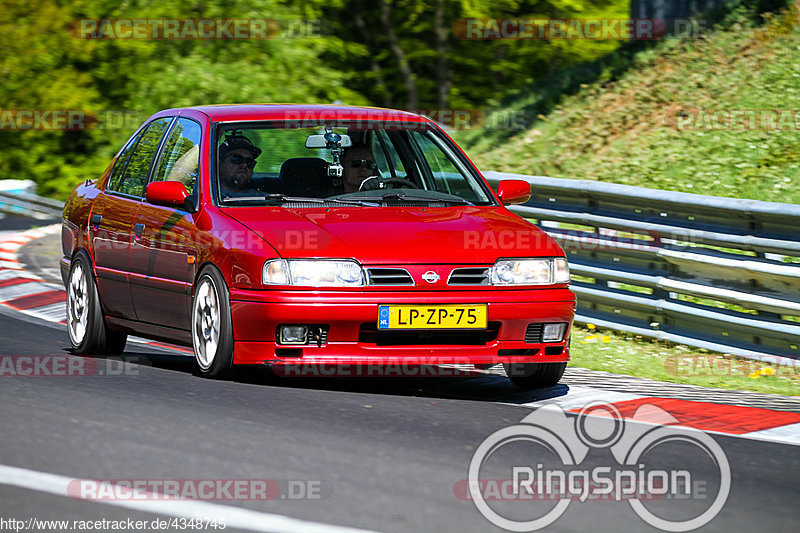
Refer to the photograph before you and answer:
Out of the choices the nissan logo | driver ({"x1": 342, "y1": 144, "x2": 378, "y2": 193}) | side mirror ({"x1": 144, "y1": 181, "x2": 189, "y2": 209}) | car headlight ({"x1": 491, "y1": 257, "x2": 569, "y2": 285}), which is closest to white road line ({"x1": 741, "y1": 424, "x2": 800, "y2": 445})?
car headlight ({"x1": 491, "y1": 257, "x2": 569, "y2": 285})

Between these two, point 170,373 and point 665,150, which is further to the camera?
point 665,150

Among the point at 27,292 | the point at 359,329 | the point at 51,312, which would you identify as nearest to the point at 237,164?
the point at 359,329

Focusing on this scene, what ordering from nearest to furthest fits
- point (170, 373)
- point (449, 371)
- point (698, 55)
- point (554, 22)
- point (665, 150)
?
1. point (170, 373)
2. point (449, 371)
3. point (665, 150)
4. point (698, 55)
5. point (554, 22)

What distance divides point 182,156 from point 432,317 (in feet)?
7.60

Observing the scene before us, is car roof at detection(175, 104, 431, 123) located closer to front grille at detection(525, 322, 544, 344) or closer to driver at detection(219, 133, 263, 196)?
driver at detection(219, 133, 263, 196)

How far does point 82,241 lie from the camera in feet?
31.9

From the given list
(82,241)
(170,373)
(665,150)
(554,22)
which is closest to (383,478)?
(170,373)

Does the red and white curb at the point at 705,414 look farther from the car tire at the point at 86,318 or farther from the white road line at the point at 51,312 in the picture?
the white road line at the point at 51,312

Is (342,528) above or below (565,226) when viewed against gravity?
above

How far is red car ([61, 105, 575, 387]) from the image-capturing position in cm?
751

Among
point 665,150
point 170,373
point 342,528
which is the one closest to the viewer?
point 342,528

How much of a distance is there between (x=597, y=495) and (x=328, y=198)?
11.7 ft

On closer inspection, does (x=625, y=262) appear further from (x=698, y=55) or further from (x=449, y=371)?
(x=698, y=55)

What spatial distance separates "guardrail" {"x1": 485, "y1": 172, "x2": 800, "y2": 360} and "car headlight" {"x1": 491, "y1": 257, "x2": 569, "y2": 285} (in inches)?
93.5
